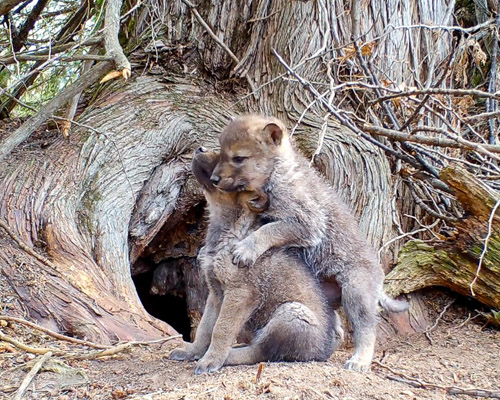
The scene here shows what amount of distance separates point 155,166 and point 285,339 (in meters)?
2.71

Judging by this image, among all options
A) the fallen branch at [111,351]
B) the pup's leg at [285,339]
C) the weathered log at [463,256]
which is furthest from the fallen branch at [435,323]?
the fallen branch at [111,351]

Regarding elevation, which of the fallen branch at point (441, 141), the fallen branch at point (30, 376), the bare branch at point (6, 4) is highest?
the bare branch at point (6, 4)

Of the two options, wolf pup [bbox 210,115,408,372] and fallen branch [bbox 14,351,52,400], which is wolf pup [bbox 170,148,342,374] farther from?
fallen branch [bbox 14,351,52,400]

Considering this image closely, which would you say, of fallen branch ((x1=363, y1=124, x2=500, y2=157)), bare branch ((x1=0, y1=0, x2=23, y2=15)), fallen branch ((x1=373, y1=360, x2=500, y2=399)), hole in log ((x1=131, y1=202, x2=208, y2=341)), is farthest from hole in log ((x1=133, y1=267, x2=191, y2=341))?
fallen branch ((x1=373, y1=360, x2=500, y2=399))

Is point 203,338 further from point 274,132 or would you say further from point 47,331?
point 274,132

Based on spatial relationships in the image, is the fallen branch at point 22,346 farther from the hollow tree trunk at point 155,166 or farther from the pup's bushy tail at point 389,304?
the pup's bushy tail at point 389,304

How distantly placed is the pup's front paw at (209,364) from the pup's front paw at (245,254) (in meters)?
0.59

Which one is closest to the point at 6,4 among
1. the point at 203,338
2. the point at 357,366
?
→ the point at 203,338

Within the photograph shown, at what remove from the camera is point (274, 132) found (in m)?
4.54

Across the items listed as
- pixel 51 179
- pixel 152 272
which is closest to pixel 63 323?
pixel 51 179

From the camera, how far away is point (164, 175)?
600 cm

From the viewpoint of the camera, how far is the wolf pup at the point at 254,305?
3.82 m

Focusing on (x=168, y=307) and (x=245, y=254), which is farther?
(x=168, y=307)

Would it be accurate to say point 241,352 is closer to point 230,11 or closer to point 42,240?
point 42,240
